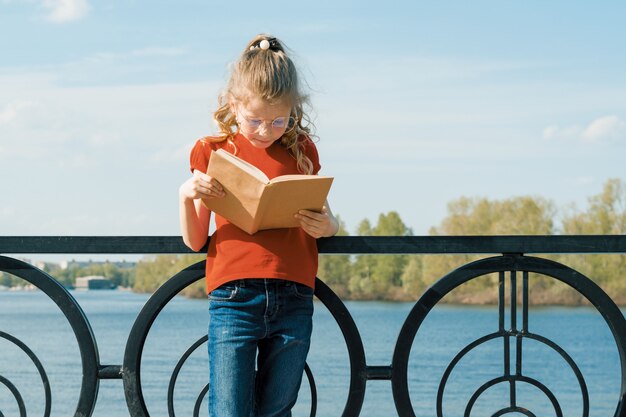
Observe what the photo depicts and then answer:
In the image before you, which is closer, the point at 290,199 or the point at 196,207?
the point at 290,199

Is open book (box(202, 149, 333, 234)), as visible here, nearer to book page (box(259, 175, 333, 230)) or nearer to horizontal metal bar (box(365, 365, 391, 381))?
book page (box(259, 175, 333, 230))

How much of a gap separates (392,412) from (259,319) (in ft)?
110

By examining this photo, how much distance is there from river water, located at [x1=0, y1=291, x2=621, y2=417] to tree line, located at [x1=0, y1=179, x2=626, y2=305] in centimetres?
147

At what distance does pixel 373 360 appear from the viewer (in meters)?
42.8

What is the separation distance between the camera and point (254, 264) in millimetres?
2607

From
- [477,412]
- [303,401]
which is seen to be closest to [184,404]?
[303,401]

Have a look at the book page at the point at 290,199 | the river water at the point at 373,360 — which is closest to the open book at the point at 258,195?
the book page at the point at 290,199

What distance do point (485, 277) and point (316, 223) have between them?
161 ft

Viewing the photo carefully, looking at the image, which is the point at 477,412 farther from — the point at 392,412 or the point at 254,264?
the point at 254,264

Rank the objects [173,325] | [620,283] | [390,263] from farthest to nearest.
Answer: [173,325] < [390,263] < [620,283]

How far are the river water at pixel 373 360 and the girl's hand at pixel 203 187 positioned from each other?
26.8m

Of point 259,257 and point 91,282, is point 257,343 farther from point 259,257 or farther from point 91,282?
point 91,282

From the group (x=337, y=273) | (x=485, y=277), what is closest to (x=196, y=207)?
(x=485, y=277)

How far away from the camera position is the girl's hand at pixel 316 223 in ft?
8.52
